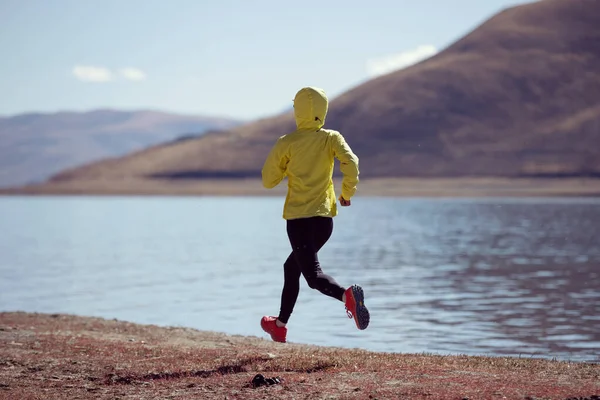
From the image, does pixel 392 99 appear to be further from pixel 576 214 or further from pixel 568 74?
pixel 576 214

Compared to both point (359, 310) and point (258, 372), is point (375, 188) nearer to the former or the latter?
point (359, 310)

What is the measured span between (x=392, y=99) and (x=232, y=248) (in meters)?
154

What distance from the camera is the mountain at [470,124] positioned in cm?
15425

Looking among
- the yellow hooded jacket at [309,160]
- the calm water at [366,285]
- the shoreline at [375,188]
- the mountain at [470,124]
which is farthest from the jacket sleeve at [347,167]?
the mountain at [470,124]

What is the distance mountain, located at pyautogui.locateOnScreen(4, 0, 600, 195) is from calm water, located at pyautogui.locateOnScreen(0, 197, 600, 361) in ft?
338

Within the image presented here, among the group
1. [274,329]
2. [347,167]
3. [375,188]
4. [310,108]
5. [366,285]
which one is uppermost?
[375,188]

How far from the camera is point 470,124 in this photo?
174 meters

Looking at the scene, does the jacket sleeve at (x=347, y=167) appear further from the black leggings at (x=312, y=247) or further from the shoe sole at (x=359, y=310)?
the shoe sole at (x=359, y=310)

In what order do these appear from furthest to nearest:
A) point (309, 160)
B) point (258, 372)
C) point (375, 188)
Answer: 1. point (375, 188)
2. point (309, 160)
3. point (258, 372)

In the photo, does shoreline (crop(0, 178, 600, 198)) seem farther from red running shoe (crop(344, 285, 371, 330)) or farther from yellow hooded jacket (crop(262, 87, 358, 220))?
red running shoe (crop(344, 285, 371, 330))

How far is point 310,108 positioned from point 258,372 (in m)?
2.38

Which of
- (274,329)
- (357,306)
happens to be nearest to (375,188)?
(274,329)

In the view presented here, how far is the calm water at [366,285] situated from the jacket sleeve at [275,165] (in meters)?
5.60

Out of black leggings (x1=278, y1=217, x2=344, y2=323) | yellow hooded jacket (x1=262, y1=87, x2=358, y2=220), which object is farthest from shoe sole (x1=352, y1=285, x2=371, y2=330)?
yellow hooded jacket (x1=262, y1=87, x2=358, y2=220)
